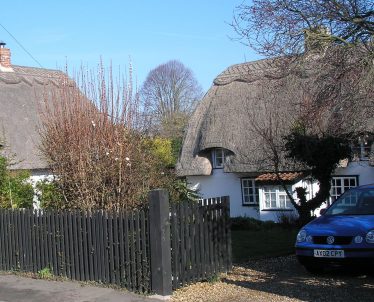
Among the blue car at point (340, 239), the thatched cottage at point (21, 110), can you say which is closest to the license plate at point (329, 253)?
the blue car at point (340, 239)

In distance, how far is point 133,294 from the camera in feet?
31.6

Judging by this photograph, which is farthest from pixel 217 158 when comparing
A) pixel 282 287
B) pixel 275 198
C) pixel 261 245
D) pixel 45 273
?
pixel 282 287

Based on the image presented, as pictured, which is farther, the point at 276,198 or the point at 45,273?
the point at 276,198

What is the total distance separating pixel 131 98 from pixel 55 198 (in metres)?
2.63

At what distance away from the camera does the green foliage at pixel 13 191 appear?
14.7 meters

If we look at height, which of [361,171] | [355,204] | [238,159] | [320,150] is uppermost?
[238,159]

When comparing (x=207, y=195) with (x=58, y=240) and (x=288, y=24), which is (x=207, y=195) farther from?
(x=288, y=24)

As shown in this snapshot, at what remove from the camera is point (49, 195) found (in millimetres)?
13008

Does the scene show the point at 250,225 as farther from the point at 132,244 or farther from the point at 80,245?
the point at 132,244

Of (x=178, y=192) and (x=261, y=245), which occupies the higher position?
(x=178, y=192)

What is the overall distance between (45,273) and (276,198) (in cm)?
1641

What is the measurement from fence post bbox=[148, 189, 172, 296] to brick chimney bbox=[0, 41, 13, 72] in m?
22.6

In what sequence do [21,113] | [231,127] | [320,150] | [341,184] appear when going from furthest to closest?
[231,127], [21,113], [341,184], [320,150]

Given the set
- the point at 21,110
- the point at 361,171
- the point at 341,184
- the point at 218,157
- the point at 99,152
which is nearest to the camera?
the point at 99,152
